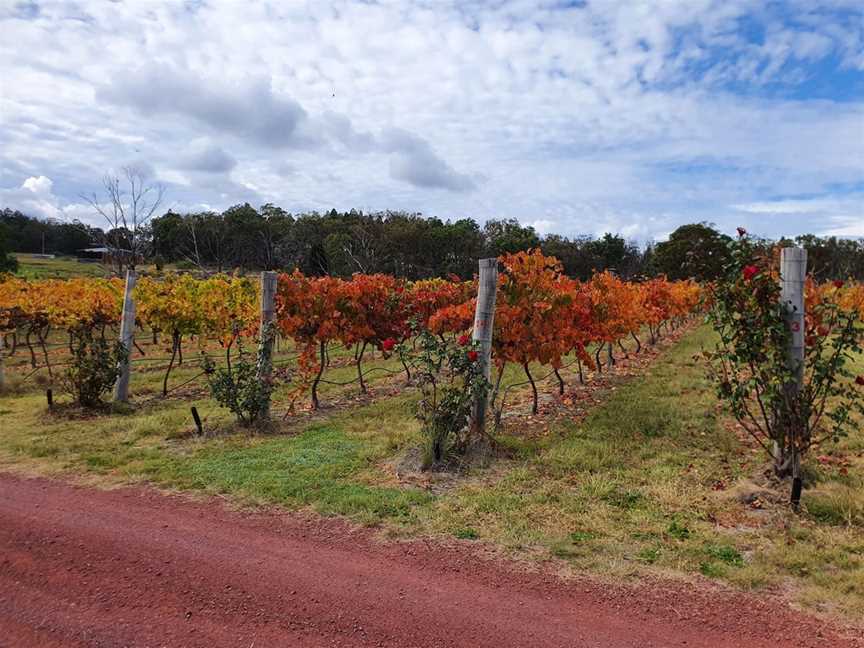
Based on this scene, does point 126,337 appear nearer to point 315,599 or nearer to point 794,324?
point 315,599

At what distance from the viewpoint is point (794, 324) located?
15.7 feet

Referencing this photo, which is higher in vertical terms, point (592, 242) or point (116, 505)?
point (592, 242)

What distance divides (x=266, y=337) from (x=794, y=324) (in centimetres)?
598

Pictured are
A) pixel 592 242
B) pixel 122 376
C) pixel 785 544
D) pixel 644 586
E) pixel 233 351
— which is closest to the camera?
pixel 644 586

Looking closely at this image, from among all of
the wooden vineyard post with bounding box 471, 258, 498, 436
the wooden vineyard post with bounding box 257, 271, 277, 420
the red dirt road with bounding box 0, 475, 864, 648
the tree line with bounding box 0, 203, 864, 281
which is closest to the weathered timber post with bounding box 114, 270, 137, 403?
the wooden vineyard post with bounding box 257, 271, 277, 420

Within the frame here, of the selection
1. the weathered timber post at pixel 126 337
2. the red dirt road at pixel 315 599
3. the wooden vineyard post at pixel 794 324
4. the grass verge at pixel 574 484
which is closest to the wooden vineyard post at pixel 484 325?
the grass verge at pixel 574 484

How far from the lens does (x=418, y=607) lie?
320 centimetres

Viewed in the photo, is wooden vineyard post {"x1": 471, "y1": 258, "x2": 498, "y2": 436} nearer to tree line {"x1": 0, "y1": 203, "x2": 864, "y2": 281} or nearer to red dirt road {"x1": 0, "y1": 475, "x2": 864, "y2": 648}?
red dirt road {"x1": 0, "y1": 475, "x2": 864, "y2": 648}

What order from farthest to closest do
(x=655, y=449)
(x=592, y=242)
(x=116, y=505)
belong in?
(x=592, y=242)
(x=655, y=449)
(x=116, y=505)

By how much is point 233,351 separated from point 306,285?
9312 millimetres

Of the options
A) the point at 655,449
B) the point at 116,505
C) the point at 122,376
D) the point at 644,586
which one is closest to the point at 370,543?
the point at 644,586

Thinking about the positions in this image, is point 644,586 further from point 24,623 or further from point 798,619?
point 24,623

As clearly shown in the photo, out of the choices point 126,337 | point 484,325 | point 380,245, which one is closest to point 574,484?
point 484,325

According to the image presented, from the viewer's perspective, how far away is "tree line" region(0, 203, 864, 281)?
1957 inches
